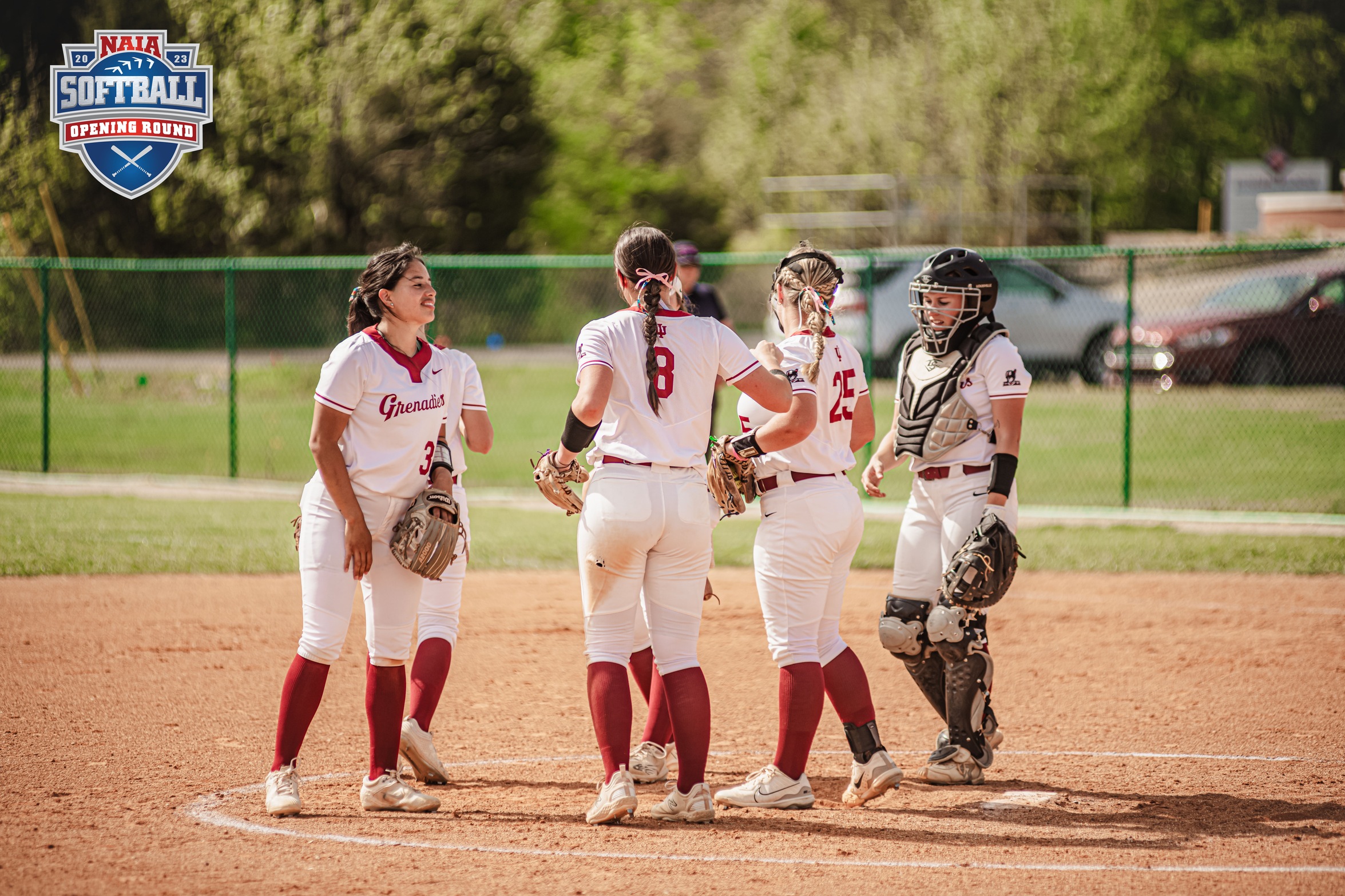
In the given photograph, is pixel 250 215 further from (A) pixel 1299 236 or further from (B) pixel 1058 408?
(A) pixel 1299 236

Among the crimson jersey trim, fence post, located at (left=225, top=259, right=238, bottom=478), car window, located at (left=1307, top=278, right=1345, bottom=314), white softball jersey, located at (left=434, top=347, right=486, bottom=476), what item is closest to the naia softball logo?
fence post, located at (left=225, top=259, right=238, bottom=478)

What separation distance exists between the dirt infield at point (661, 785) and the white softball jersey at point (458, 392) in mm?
1356

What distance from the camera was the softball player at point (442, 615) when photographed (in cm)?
516

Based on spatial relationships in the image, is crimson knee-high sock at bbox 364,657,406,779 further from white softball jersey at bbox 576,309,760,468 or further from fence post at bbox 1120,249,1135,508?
fence post at bbox 1120,249,1135,508

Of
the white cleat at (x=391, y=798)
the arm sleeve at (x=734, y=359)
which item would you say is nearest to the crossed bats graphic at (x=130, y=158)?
the white cleat at (x=391, y=798)

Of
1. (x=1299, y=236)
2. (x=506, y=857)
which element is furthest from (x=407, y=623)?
(x=1299, y=236)

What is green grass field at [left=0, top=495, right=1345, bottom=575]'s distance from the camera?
396 inches

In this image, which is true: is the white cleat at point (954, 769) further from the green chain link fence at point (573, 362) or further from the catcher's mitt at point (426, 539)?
the green chain link fence at point (573, 362)

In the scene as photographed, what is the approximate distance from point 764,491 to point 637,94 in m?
35.8

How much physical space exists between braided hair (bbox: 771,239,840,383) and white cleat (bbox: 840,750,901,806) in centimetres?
146

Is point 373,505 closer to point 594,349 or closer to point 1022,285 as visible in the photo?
point 594,349

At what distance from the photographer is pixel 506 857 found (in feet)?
14.1

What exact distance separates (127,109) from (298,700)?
7890 mm

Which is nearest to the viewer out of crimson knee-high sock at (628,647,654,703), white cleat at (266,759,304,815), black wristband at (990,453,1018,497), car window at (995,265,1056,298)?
white cleat at (266,759,304,815)
